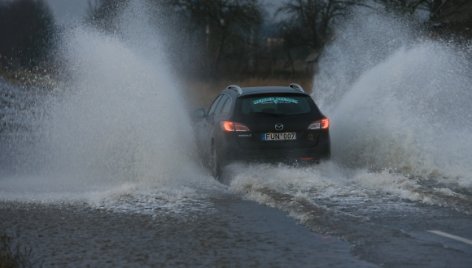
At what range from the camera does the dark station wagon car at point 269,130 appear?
1291cm

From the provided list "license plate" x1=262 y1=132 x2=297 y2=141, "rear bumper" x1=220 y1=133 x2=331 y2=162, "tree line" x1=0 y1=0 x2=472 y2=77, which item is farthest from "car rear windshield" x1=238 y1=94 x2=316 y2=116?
"tree line" x1=0 y1=0 x2=472 y2=77

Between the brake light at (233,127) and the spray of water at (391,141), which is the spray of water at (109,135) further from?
the spray of water at (391,141)

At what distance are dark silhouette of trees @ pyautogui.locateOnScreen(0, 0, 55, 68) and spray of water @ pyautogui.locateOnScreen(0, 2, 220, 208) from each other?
4484cm

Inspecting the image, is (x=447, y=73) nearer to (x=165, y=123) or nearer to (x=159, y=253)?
(x=165, y=123)

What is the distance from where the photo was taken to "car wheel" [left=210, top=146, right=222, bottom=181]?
43.5ft

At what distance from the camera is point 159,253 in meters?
7.89

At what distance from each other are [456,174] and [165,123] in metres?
5.18

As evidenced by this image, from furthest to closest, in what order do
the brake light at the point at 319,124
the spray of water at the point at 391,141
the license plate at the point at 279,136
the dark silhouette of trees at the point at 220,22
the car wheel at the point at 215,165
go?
the dark silhouette of trees at the point at 220,22
the car wheel at the point at 215,165
the brake light at the point at 319,124
the license plate at the point at 279,136
the spray of water at the point at 391,141

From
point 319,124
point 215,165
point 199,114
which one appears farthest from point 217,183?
point 199,114

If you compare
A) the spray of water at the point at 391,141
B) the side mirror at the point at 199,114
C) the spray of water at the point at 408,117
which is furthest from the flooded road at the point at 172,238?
the side mirror at the point at 199,114

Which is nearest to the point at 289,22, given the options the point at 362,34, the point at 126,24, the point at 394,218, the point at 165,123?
the point at 362,34

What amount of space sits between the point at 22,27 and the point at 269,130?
5871 cm

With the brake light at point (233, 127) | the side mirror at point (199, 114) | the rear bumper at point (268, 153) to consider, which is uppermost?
the side mirror at point (199, 114)

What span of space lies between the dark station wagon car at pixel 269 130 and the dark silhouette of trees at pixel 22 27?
49392 millimetres
